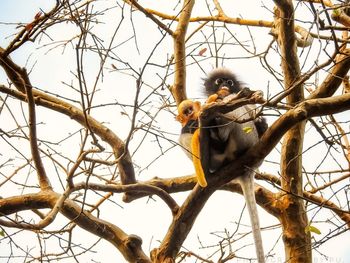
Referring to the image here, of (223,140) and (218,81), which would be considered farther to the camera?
(218,81)

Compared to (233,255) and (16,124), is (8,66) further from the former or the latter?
(233,255)

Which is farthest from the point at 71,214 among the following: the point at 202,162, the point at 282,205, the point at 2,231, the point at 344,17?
the point at 344,17

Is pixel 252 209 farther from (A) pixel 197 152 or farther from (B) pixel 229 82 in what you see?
(B) pixel 229 82

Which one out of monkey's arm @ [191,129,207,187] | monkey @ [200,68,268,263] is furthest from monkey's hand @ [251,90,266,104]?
monkey's arm @ [191,129,207,187]

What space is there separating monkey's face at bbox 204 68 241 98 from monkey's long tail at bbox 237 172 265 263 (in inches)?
54.3

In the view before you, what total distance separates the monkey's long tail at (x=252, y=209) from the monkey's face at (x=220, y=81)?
4.53 feet

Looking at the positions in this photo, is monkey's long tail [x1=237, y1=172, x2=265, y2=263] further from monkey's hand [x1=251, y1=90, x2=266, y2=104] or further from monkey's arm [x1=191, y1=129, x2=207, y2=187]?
monkey's hand [x1=251, y1=90, x2=266, y2=104]

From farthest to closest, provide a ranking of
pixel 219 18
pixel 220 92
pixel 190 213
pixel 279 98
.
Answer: pixel 219 18, pixel 220 92, pixel 190 213, pixel 279 98

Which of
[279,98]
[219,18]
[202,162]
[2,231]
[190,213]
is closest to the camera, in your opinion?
[279,98]

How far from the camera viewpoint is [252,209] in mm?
4609

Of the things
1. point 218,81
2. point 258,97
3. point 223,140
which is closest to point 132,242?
point 223,140

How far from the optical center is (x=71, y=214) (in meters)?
4.46

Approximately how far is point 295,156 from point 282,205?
0.57m

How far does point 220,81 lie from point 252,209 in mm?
1846
